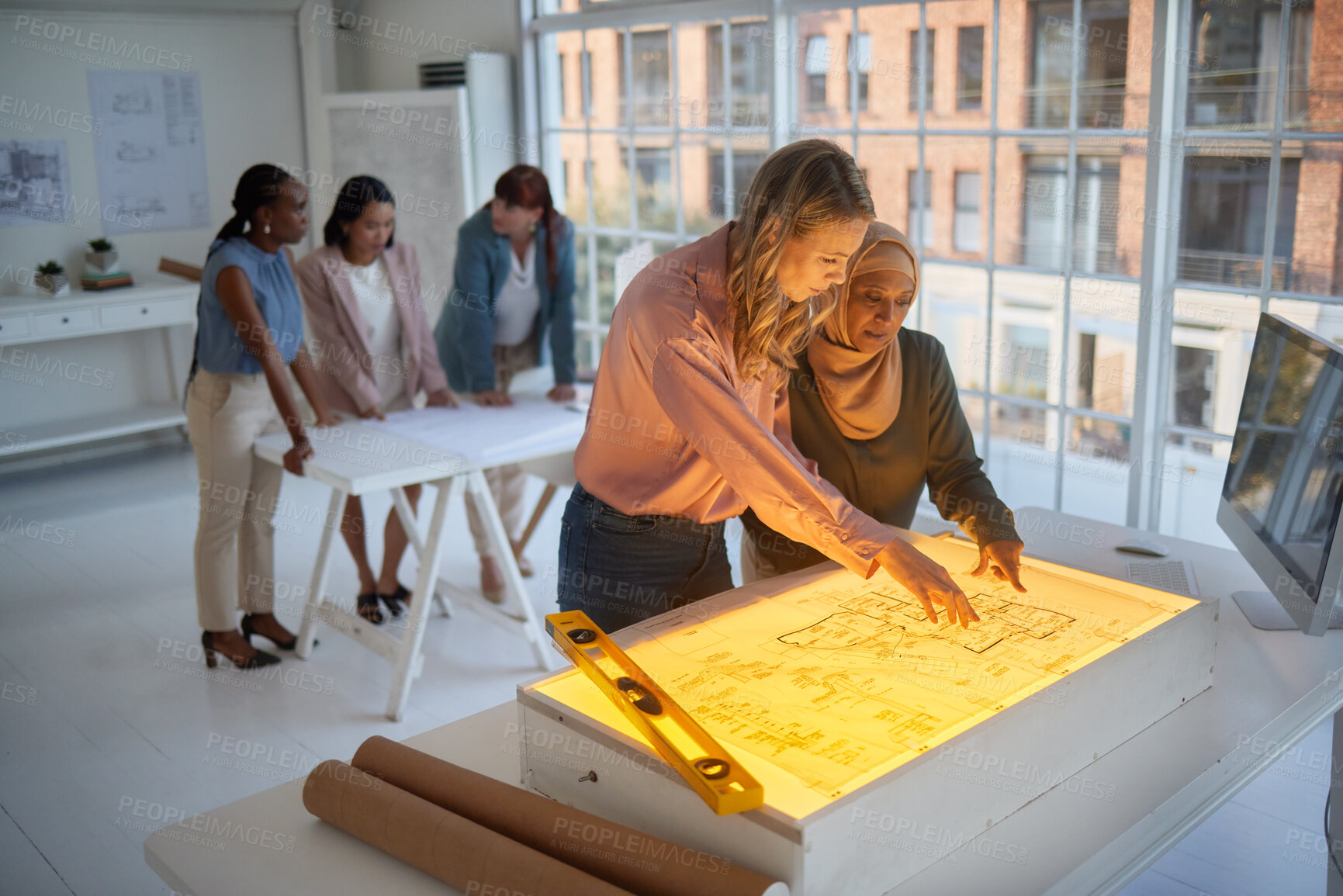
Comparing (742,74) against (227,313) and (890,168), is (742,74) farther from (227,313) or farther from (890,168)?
(227,313)

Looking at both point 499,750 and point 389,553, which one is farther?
point 389,553

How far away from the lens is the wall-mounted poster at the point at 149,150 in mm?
5984

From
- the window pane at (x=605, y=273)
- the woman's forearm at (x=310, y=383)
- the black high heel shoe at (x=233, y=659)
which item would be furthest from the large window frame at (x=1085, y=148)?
the black high heel shoe at (x=233, y=659)

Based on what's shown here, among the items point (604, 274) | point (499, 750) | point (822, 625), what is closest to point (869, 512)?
point (822, 625)

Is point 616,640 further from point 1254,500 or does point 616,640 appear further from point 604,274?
Result: point 604,274

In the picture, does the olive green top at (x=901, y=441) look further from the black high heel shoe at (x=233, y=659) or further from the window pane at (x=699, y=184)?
the window pane at (x=699, y=184)

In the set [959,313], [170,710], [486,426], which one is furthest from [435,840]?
[959,313]

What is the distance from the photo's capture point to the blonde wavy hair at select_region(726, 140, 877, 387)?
5.39 ft

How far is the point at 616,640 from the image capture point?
1664 millimetres

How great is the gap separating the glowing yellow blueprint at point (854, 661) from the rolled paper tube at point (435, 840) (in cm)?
20

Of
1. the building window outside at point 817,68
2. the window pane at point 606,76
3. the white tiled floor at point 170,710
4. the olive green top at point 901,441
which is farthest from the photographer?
the window pane at point 606,76

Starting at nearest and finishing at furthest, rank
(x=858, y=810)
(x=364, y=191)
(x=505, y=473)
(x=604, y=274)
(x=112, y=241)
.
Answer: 1. (x=858, y=810)
2. (x=364, y=191)
3. (x=505, y=473)
4. (x=604, y=274)
5. (x=112, y=241)

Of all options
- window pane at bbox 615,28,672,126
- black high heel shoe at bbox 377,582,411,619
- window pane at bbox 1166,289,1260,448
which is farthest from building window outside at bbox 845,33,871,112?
black high heel shoe at bbox 377,582,411,619

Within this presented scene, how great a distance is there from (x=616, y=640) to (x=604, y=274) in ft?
13.5
